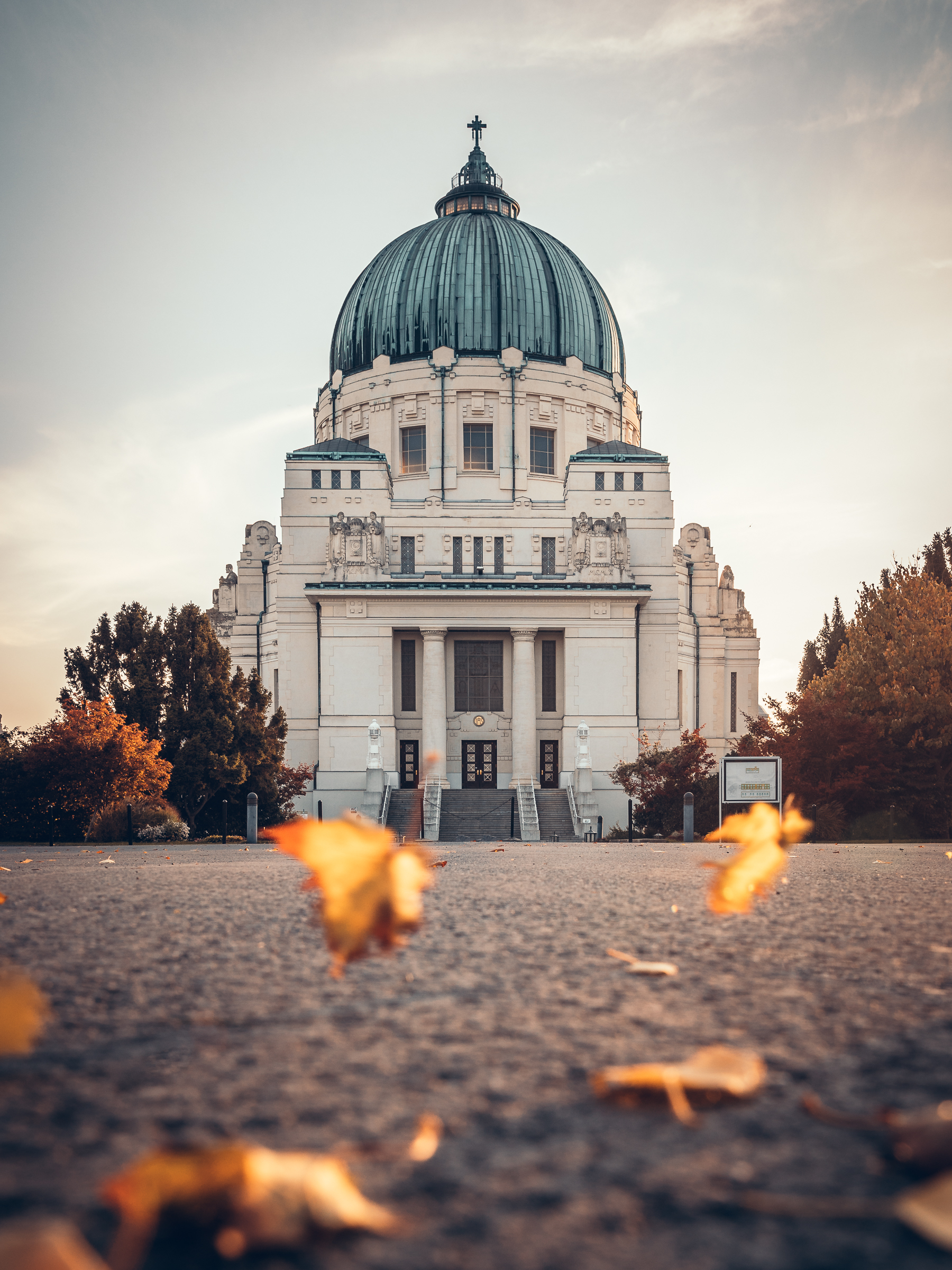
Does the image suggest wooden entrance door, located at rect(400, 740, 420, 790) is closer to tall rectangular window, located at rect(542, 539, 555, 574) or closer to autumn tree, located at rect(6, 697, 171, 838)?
tall rectangular window, located at rect(542, 539, 555, 574)

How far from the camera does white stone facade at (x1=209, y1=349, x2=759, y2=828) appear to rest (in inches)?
1726

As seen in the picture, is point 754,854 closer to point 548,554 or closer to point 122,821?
point 122,821

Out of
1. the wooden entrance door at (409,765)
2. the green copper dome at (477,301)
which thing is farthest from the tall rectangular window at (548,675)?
the green copper dome at (477,301)

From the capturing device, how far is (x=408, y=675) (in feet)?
149

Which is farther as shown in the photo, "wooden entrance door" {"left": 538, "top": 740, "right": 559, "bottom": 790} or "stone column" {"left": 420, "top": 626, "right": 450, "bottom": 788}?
"wooden entrance door" {"left": 538, "top": 740, "right": 559, "bottom": 790}

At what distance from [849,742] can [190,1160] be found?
28757 mm

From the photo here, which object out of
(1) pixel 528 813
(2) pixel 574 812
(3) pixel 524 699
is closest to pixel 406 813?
(1) pixel 528 813

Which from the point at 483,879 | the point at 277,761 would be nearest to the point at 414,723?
the point at 277,761

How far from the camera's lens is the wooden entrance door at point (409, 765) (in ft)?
143

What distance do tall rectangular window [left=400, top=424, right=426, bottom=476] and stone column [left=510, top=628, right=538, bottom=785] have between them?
11.4m

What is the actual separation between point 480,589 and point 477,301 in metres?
16.5

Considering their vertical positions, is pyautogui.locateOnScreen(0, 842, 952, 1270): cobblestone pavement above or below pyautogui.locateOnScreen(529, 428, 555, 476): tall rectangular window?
below

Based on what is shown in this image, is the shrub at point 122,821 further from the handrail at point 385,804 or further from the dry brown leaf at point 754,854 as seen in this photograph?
the dry brown leaf at point 754,854

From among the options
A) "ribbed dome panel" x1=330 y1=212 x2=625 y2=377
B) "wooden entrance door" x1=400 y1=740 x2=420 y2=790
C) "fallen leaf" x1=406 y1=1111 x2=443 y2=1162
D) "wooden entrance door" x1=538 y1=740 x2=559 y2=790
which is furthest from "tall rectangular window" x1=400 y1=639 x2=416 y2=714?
"fallen leaf" x1=406 y1=1111 x2=443 y2=1162
